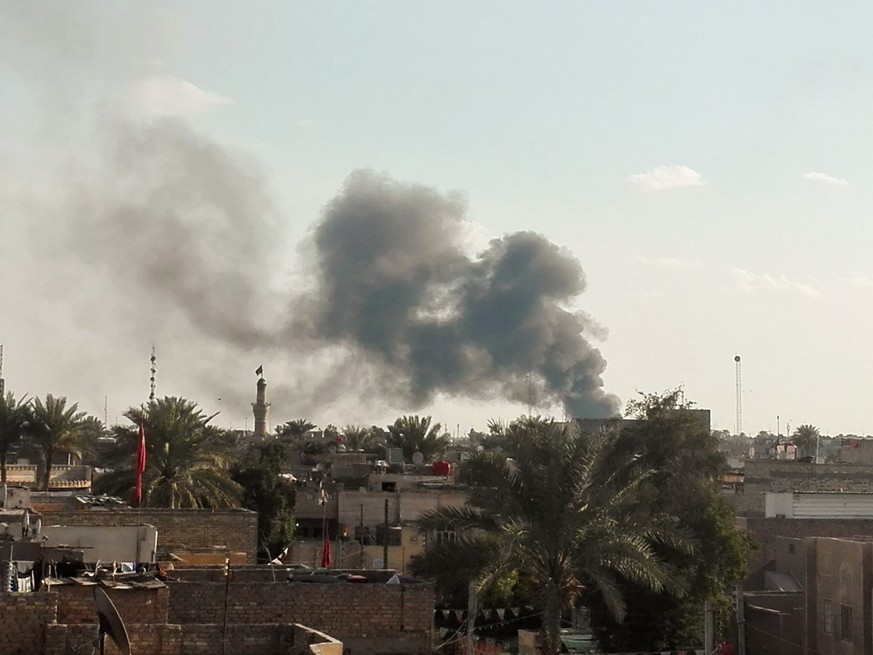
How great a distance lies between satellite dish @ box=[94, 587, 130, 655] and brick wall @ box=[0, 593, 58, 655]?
1309 millimetres

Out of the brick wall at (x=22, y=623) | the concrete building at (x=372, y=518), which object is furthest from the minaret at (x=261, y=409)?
the brick wall at (x=22, y=623)

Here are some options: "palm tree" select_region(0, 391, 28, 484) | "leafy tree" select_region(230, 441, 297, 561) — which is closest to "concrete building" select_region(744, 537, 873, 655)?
"leafy tree" select_region(230, 441, 297, 561)

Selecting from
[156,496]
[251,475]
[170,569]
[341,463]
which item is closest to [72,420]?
[251,475]

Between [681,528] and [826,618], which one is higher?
[681,528]

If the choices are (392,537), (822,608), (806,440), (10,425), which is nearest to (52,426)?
(10,425)

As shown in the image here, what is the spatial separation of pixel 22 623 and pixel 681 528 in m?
18.0

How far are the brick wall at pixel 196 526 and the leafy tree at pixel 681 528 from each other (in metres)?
7.46

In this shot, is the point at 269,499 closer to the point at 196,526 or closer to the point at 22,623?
the point at 196,526

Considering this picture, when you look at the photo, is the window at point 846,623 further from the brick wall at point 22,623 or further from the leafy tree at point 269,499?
the leafy tree at point 269,499

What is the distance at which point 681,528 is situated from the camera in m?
30.3

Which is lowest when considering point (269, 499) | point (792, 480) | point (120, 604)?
point (120, 604)

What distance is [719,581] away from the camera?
30297 mm

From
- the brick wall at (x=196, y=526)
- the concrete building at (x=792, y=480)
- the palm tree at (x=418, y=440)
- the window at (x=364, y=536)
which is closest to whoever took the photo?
the brick wall at (x=196, y=526)

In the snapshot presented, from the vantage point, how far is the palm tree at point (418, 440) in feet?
225
